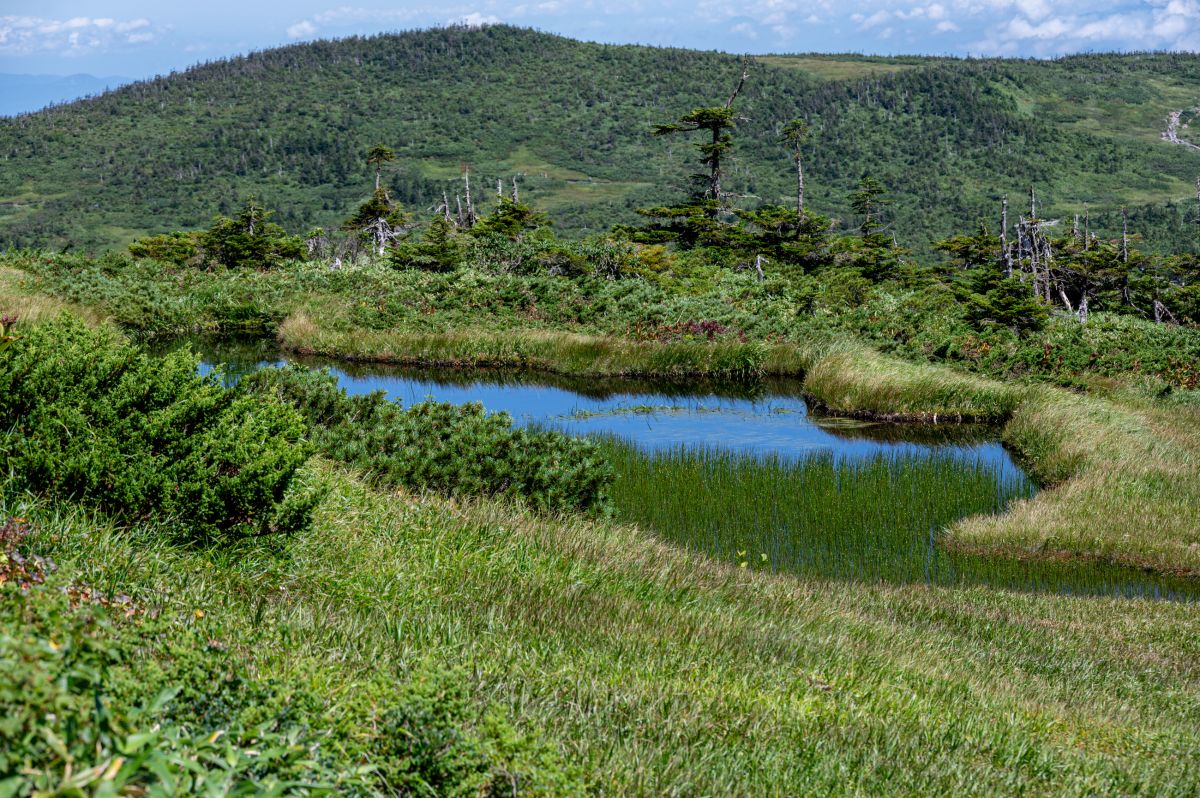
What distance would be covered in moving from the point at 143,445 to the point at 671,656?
369 centimetres

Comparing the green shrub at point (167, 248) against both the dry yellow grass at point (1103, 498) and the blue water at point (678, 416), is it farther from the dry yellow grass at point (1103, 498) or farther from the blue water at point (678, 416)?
the dry yellow grass at point (1103, 498)

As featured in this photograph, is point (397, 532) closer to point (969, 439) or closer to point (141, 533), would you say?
point (141, 533)

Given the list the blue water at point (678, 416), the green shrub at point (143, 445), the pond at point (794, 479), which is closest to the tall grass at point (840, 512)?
the pond at point (794, 479)

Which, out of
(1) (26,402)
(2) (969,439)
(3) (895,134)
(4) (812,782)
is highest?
(3) (895,134)

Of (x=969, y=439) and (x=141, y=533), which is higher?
(x=141, y=533)

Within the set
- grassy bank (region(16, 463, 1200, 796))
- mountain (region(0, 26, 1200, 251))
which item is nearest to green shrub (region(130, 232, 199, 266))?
grassy bank (region(16, 463, 1200, 796))

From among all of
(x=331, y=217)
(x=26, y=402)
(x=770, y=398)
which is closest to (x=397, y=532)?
(x=26, y=402)

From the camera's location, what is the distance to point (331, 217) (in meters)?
131

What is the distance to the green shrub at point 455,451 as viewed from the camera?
10961mm

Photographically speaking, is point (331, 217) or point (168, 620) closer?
point (168, 620)

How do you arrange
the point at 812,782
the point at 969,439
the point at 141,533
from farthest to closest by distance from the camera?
the point at 969,439 < the point at 141,533 < the point at 812,782

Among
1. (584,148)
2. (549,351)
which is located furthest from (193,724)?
(584,148)

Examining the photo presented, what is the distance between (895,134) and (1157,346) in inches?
5682

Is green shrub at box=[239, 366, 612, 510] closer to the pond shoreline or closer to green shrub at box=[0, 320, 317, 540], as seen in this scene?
green shrub at box=[0, 320, 317, 540]
